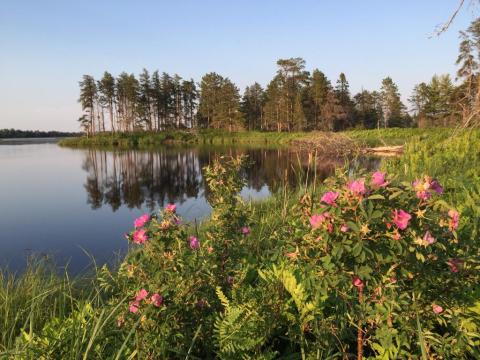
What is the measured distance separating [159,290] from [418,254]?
5.04ft

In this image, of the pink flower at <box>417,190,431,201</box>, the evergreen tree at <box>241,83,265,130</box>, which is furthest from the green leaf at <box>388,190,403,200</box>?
the evergreen tree at <box>241,83,265,130</box>

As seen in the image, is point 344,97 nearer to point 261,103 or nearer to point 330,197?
point 261,103

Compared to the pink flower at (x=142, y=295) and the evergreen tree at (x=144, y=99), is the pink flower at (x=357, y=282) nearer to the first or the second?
the pink flower at (x=142, y=295)

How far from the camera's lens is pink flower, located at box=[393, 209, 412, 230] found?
1.66 metres

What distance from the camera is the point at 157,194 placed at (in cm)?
1535

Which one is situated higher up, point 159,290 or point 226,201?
point 226,201

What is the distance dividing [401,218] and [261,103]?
76.7 meters

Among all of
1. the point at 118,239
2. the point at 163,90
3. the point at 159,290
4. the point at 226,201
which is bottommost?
the point at 118,239

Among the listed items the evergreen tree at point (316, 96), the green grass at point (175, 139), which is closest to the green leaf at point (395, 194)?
the green grass at point (175, 139)

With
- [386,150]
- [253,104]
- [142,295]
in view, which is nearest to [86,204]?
[142,295]

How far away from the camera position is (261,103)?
251ft

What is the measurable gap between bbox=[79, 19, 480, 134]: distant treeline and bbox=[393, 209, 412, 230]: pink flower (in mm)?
53156

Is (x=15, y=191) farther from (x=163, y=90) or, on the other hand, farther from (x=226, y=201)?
(x=163, y=90)

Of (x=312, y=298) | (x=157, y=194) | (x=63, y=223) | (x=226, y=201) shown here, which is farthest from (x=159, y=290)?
(x=157, y=194)
